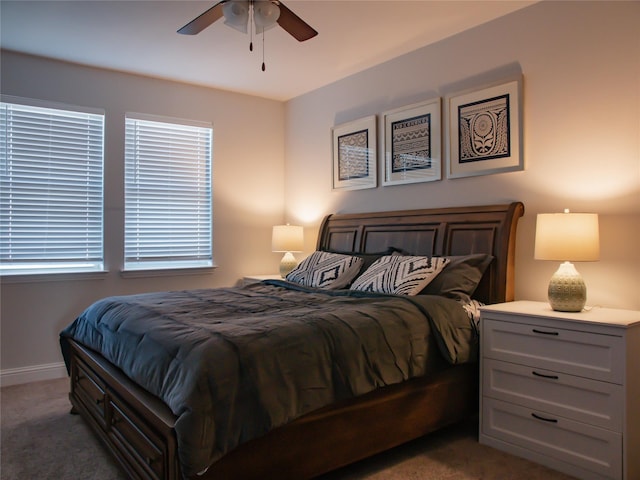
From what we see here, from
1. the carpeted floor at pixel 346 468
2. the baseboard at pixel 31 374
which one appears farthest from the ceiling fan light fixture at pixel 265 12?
the baseboard at pixel 31 374

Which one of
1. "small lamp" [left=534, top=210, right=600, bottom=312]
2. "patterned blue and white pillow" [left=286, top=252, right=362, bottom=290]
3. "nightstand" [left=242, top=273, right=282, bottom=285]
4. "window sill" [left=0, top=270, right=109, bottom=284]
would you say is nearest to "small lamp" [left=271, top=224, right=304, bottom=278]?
"nightstand" [left=242, top=273, right=282, bottom=285]

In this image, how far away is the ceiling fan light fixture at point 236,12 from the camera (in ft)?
7.95

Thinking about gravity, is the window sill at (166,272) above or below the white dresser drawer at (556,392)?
above

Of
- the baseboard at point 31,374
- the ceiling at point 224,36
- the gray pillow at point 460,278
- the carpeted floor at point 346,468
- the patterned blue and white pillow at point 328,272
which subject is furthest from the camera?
the baseboard at point 31,374

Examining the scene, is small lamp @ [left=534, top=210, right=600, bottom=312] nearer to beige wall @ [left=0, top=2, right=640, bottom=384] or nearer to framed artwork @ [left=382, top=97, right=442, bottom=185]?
beige wall @ [left=0, top=2, right=640, bottom=384]

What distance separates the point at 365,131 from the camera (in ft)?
14.0

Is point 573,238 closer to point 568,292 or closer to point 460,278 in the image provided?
point 568,292

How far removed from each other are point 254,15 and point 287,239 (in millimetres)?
2446

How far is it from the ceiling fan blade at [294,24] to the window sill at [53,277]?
276 cm

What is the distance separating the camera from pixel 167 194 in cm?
466

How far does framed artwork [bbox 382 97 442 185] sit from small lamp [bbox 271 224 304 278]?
3.54 ft

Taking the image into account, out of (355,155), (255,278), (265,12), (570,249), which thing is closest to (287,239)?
(255,278)

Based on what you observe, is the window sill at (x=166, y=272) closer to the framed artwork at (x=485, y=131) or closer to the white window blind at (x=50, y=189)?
the white window blind at (x=50, y=189)

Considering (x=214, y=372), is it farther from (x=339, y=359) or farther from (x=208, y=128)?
(x=208, y=128)
